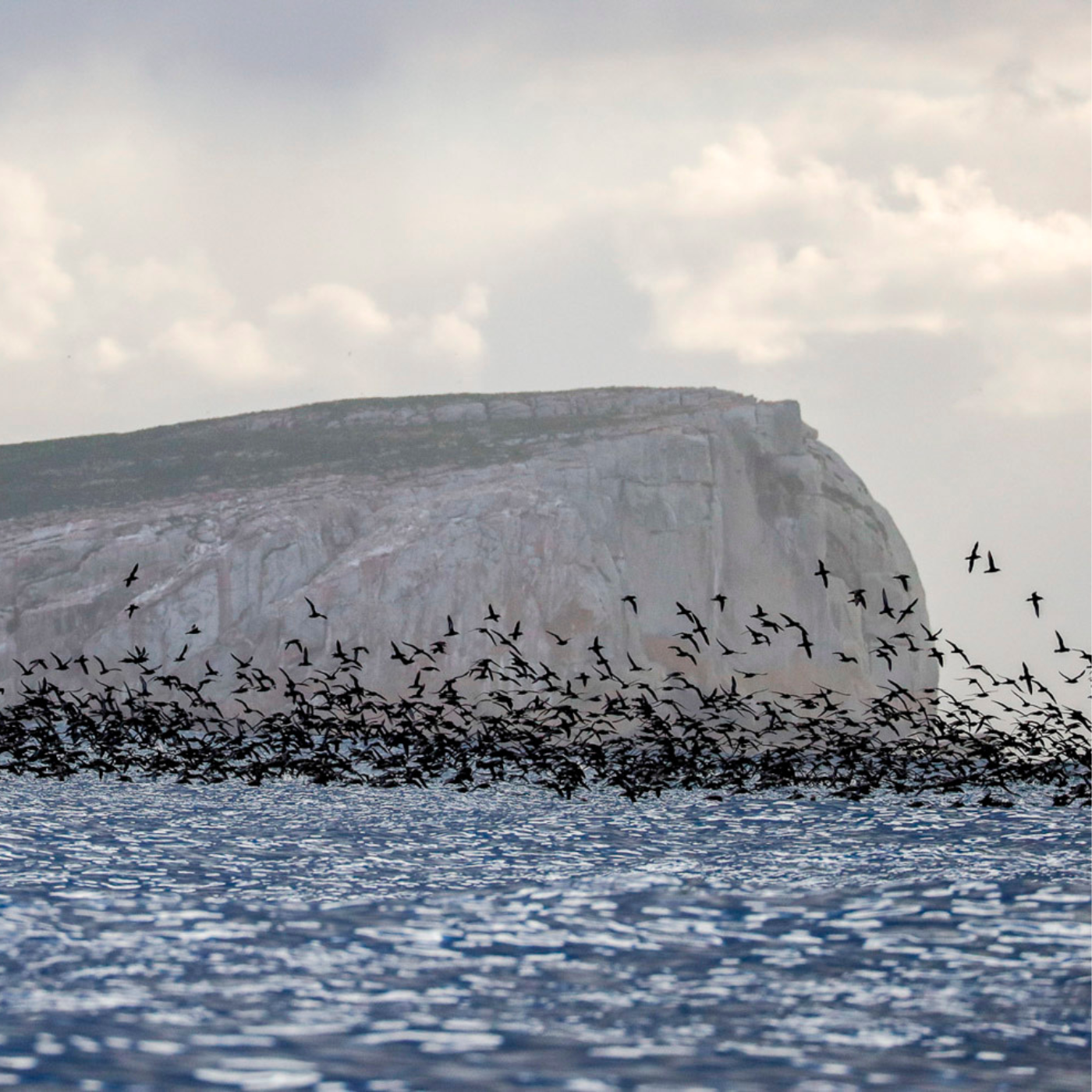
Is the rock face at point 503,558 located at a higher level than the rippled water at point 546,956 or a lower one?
higher

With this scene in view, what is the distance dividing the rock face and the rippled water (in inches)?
1866

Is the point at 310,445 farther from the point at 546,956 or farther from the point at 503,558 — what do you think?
the point at 546,956

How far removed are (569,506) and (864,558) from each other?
62.1 feet

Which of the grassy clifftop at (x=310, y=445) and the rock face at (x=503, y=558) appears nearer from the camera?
the rock face at (x=503, y=558)

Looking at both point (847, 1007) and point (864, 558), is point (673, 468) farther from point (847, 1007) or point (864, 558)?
point (847, 1007)

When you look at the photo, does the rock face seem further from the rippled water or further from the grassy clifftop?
the rippled water

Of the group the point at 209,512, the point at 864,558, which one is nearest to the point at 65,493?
the point at 209,512

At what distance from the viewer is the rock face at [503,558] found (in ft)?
235

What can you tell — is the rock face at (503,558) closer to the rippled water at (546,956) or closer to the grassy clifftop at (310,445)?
the grassy clifftop at (310,445)

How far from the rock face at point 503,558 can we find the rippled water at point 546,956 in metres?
47.4

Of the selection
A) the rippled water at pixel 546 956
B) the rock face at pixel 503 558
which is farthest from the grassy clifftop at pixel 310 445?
the rippled water at pixel 546 956

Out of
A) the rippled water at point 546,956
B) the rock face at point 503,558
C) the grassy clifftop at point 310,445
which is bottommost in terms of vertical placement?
the rippled water at point 546,956

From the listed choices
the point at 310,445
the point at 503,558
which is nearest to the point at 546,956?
the point at 503,558

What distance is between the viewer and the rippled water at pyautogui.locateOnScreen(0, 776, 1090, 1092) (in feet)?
33.7
